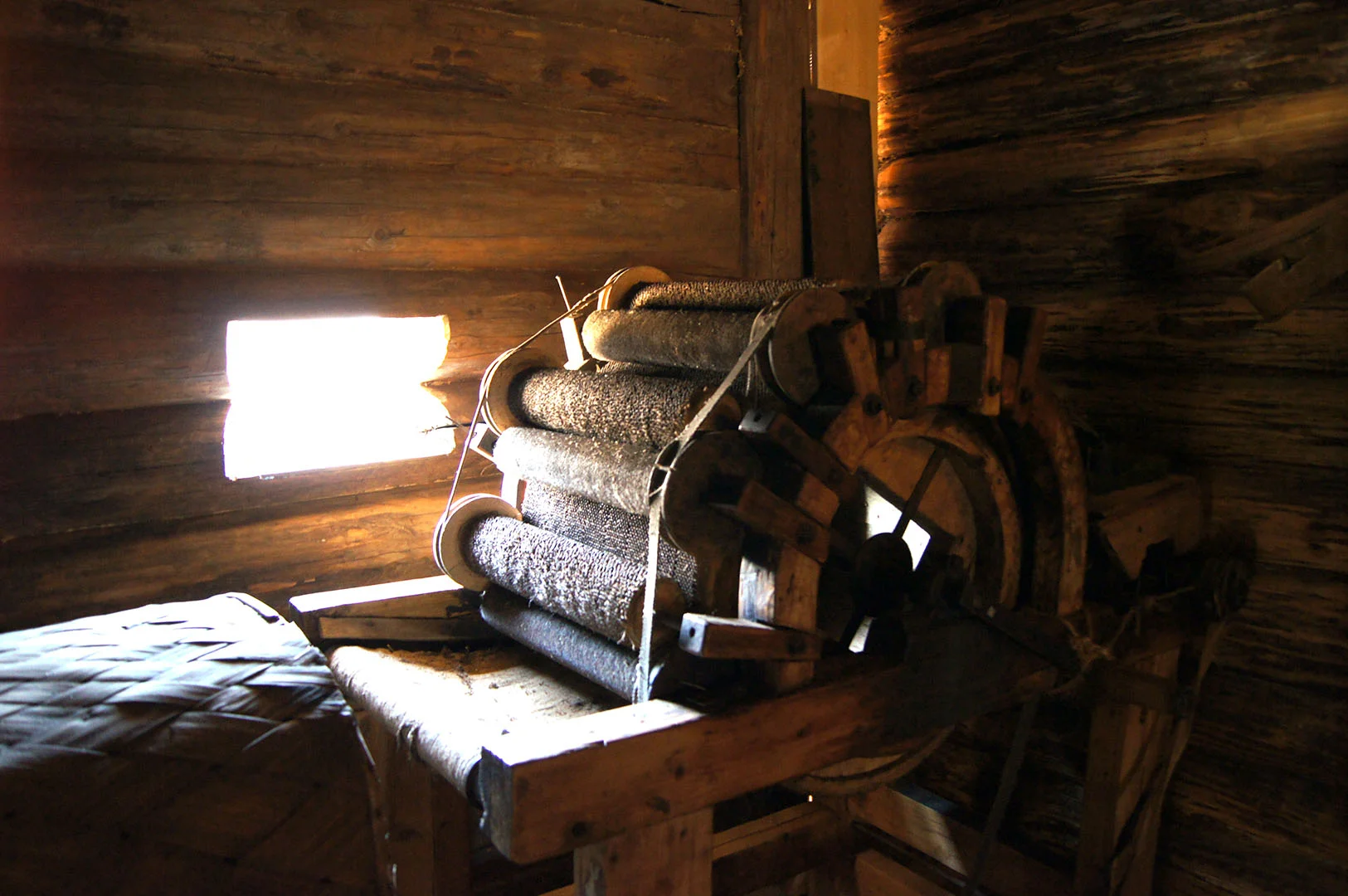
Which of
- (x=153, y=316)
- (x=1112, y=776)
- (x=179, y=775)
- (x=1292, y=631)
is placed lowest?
(x=1112, y=776)

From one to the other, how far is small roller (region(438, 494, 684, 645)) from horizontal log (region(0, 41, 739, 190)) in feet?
2.68

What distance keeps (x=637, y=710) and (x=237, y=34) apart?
158 centimetres

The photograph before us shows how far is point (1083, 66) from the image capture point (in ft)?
7.91

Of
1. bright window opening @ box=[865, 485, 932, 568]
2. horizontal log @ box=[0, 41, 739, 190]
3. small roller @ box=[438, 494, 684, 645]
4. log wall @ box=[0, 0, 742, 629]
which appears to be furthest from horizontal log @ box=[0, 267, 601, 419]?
bright window opening @ box=[865, 485, 932, 568]

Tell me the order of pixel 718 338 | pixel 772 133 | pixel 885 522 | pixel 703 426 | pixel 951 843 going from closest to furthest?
pixel 703 426 < pixel 718 338 < pixel 885 522 < pixel 951 843 < pixel 772 133

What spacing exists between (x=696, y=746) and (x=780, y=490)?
14.0 inches

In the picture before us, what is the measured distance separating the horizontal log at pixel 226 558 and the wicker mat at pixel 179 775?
3.47 feet

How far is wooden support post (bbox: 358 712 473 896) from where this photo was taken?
6.12 ft

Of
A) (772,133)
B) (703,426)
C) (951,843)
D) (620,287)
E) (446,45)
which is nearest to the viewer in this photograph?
(703,426)

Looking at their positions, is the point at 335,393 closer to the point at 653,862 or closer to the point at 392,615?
the point at 392,615

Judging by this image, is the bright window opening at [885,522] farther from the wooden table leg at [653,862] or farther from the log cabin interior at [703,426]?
the wooden table leg at [653,862]

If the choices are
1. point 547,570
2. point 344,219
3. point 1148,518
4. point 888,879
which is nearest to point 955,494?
point 1148,518

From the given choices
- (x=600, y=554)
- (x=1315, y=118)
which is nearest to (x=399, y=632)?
(x=600, y=554)

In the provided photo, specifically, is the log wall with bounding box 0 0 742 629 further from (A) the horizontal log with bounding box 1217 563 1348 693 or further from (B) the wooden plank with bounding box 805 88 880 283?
(A) the horizontal log with bounding box 1217 563 1348 693
